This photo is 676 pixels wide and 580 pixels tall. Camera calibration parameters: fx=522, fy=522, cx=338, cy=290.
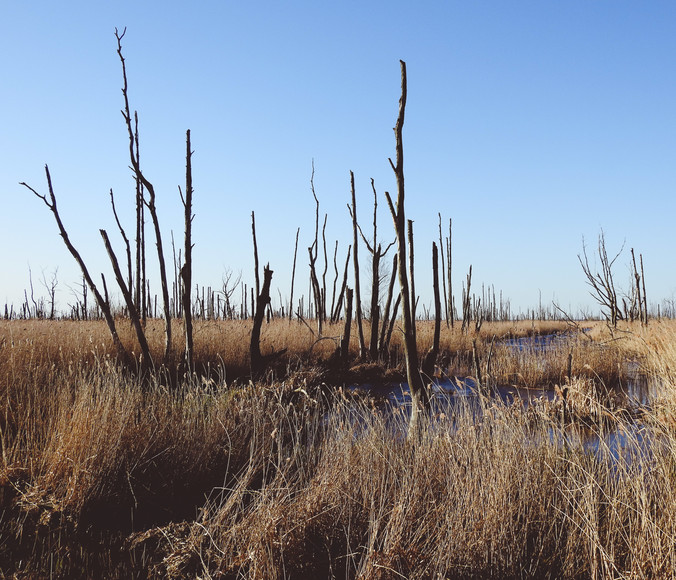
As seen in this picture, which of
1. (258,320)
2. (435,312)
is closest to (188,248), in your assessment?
(258,320)

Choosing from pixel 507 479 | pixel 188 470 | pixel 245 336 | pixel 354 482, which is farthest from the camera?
pixel 245 336

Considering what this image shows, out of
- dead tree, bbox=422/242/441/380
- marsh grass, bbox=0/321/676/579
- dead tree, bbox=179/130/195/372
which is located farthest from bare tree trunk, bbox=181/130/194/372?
dead tree, bbox=422/242/441/380

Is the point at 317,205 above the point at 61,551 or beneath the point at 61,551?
above

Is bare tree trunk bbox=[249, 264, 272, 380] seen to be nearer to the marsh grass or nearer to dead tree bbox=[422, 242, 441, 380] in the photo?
dead tree bbox=[422, 242, 441, 380]

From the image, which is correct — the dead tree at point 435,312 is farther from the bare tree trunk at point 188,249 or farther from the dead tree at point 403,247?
the bare tree trunk at point 188,249

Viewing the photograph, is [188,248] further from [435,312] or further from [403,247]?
[435,312]

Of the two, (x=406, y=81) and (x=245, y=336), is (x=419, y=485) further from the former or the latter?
(x=245, y=336)

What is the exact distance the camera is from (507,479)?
3104mm

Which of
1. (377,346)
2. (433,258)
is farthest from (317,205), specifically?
(433,258)

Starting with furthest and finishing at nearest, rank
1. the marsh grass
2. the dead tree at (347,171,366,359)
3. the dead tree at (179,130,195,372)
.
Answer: the dead tree at (347,171,366,359) → the dead tree at (179,130,195,372) → the marsh grass

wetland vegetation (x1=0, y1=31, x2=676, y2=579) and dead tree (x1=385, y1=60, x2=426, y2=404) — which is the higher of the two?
dead tree (x1=385, y1=60, x2=426, y2=404)

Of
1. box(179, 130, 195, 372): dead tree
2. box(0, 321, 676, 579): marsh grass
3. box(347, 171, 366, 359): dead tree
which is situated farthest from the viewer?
box(347, 171, 366, 359): dead tree

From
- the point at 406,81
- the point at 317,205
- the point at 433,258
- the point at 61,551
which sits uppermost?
the point at 317,205

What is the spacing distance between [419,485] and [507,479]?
596 mm
